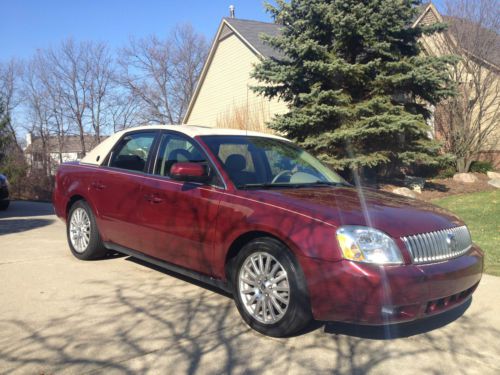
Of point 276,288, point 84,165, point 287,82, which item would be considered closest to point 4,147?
point 287,82

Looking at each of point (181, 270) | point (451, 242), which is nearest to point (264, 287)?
point (181, 270)

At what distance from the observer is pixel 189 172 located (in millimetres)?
4258

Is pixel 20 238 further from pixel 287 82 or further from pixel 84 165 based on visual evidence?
pixel 287 82

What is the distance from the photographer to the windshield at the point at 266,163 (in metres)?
4.53

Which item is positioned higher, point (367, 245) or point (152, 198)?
point (152, 198)

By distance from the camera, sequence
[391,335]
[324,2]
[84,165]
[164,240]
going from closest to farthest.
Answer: [391,335] < [164,240] < [84,165] < [324,2]

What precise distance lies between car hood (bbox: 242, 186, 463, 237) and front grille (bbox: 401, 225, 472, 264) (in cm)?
5

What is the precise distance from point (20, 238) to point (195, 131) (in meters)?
4.44

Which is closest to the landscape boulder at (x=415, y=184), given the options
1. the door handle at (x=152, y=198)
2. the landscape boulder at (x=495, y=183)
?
the landscape boulder at (x=495, y=183)

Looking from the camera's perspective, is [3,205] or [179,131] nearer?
[179,131]

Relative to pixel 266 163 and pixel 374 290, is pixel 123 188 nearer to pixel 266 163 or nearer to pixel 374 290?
pixel 266 163

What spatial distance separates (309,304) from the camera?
11.5ft

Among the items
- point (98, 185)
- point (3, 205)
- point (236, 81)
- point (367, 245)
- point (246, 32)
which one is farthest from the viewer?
point (236, 81)

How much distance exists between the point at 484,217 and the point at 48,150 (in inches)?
1111
